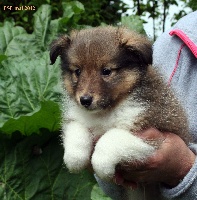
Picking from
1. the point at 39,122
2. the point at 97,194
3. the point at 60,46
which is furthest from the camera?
the point at 97,194

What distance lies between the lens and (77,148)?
2426mm

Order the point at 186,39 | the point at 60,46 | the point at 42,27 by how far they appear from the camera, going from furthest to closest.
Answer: the point at 42,27
the point at 186,39
the point at 60,46

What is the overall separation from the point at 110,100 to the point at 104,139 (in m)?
0.18

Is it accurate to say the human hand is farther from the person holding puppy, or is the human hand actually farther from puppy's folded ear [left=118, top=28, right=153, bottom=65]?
puppy's folded ear [left=118, top=28, right=153, bottom=65]

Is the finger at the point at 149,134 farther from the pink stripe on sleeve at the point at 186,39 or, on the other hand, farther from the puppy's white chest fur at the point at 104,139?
the pink stripe on sleeve at the point at 186,39

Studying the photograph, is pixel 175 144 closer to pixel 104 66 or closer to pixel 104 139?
pixel 104 139

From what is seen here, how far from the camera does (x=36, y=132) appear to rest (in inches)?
150

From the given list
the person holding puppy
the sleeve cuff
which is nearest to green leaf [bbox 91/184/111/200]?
the person holding puppy

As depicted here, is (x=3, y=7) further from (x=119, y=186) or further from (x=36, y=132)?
(x=119, y=186)

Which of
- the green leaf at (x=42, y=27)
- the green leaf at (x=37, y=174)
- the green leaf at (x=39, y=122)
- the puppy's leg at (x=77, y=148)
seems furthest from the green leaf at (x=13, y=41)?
the puppy's leg at (x=77, y=148)

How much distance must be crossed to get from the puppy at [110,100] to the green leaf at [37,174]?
1.40 m

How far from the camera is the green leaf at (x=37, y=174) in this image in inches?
155

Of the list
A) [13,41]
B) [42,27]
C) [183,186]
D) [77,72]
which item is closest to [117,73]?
[77,72]

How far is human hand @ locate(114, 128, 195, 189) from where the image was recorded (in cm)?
246
